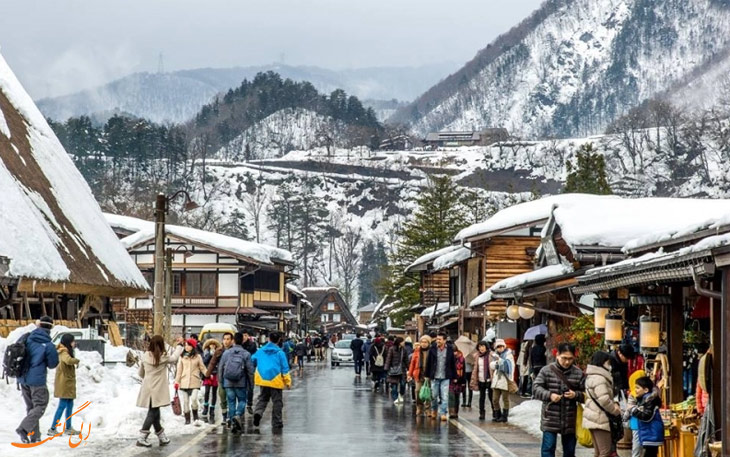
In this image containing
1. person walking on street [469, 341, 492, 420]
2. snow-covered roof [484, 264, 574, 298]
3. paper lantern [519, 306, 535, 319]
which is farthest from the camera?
paper lantern [519, 306, 535, 319]

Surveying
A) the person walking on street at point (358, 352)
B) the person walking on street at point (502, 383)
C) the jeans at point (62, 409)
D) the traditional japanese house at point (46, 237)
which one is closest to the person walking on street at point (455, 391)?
the person walking on street at point (502, 383)

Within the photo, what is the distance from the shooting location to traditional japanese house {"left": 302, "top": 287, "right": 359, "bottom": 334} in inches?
4993

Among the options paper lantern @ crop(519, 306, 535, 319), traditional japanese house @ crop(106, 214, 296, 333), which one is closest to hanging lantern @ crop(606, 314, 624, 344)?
paper lantern @ crop(519, 306, 535, 319)

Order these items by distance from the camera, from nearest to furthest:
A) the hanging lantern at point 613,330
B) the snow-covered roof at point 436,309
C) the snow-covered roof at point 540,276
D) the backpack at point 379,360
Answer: the hanging lantern at point 613,330 → the snow-covered roof at point 540,276 → the backpack at point 379,360 → the snow-covered roof at point 436,309

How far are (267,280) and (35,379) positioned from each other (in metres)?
51.9

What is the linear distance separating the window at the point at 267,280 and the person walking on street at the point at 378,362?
1152 inches

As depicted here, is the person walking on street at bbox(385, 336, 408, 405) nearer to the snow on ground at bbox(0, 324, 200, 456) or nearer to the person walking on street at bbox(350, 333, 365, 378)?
the snow on ground at bbox(0, 324, 200, 456)

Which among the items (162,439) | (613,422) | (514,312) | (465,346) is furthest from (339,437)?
(514,312)

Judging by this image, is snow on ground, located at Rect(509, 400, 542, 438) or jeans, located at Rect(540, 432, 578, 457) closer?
jeans, located at Rect(540, 432, 578, 457)

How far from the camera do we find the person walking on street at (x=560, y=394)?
1311 cm

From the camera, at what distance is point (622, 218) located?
2339 cm

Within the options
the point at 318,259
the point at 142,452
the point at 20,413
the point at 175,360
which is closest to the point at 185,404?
the point at 175,360

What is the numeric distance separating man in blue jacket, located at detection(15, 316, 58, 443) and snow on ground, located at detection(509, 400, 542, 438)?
26.1 feet

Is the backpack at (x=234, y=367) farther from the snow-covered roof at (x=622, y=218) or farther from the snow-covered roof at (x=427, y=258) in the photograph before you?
the snow-covered roof at (x=427, y=258)
